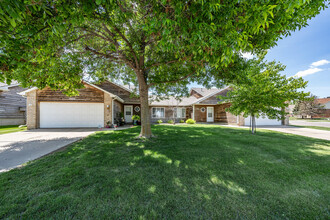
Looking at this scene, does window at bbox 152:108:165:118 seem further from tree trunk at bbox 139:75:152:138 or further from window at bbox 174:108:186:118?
tree trunk at bbox 139:75:152:138

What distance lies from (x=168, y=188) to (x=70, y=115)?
1249 cm

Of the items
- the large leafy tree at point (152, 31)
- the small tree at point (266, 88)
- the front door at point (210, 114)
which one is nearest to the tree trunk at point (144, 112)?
the large leafy tree at point (152, 31)

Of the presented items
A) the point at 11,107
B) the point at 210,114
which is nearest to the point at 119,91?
the point at 11,107

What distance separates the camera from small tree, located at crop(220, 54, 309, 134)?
6406mm

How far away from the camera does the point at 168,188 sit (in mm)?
2355

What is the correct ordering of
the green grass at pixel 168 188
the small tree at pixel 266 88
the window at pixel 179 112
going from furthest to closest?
1. the window at pixel 179 112
2. the small tree at pixel 266 88
3. the green grass at pixel 168 188

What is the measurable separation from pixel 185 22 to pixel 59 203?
4247 mm

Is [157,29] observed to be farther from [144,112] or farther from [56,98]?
[56,98]

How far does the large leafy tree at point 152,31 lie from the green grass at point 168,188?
2503mm

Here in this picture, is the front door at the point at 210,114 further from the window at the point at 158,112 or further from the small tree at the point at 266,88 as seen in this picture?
the small tree at the point at 266,88

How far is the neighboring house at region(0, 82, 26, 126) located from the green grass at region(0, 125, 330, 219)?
1665cm

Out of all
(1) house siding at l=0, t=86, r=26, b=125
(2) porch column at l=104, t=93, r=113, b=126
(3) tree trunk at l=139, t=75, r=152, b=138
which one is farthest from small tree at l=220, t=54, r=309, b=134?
(1) house siding at l=0, t=86, r=26, b=125

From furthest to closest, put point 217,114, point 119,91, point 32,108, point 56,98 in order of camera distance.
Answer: point 217,114
point 119,91
point 56,98
point 32,108

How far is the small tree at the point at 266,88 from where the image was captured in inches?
252
